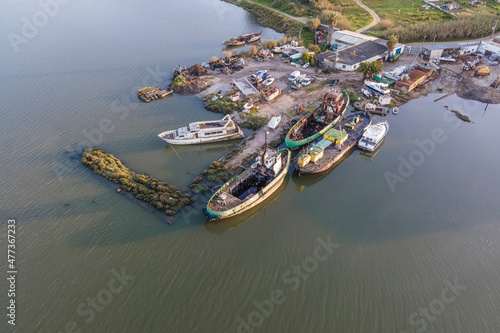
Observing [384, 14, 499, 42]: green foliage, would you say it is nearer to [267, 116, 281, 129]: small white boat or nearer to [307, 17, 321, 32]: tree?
[307, 17, 321, 32]: tree

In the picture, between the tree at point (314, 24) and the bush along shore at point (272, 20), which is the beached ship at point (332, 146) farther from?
the bush along shore at point (272, 20)

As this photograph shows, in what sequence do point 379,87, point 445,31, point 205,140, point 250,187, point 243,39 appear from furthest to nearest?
point 243,39 → point 445,31 → point 379,87 → point 205,140 → point 250,187

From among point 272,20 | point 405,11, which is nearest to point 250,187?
point 272,20

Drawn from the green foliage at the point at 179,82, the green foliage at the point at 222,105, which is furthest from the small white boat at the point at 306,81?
the green foliage at the point at 179,82

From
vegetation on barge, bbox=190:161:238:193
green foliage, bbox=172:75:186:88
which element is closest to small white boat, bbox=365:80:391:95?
vegetation on barge, bbox=190:161:238:193

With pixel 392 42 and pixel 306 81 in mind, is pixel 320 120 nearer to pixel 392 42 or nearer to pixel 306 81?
pixel 306 81

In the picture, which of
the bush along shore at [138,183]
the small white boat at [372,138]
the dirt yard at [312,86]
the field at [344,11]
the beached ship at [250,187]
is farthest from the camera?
the field at [344,11]

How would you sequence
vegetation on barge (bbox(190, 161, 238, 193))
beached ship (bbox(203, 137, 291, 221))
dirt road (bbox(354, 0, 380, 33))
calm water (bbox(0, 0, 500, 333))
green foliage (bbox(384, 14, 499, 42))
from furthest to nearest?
dirt road (bbox(354, 0, 380, 33)) < green foliage (bbox(384, 14, 499, 42)) < vegetation on barge (bbox(190, 161, 238, 193)) < beached ship (bbox(203, 137, 291, 221)) < calm water (bbox(0, 0, 500, 333))
